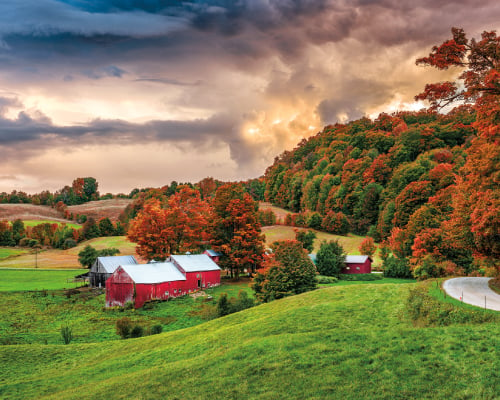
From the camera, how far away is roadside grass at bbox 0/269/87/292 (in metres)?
46.3

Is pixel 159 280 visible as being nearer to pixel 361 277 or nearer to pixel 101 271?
pixel 101 271

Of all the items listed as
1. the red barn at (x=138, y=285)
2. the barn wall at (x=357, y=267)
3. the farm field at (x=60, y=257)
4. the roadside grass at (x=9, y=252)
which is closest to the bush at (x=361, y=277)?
the barn wall at (x=357, y=267)

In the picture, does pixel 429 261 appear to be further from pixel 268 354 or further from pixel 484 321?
pixel 268 354

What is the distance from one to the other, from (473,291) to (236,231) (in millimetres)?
36592

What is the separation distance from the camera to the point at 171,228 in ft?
181

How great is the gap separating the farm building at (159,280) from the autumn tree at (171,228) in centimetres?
840

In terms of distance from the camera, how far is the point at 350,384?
10.1m

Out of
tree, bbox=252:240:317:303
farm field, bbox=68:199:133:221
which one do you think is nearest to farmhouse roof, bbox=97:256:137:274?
tree, bbox=252:240:317:303

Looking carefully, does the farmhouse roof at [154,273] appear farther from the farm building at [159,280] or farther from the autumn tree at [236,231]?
the autumn tree at [236,231]

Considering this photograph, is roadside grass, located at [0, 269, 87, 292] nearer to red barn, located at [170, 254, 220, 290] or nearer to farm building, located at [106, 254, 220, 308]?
farm building, located at [106, 254, 220, 308]

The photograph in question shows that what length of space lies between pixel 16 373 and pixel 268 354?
12868mm

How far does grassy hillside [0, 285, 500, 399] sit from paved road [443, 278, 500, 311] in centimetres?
253

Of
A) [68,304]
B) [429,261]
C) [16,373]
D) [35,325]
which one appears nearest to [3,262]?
[68,304]

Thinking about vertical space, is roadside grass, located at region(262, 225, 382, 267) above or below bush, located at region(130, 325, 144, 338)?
above
